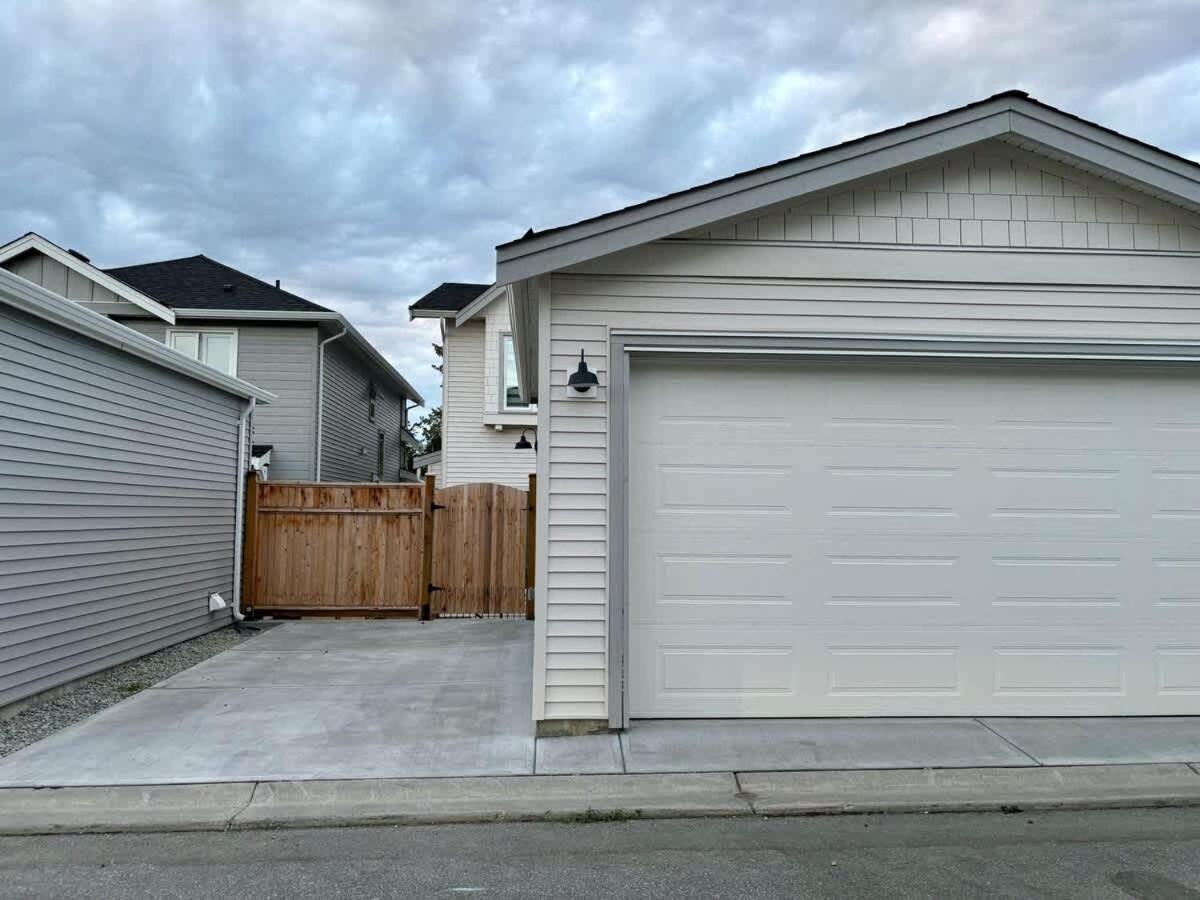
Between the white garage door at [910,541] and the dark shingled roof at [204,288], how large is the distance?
11.1m

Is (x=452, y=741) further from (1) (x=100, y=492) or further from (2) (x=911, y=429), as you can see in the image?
(1) (x=100, y=492)

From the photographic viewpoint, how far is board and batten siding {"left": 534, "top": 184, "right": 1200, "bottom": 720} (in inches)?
211

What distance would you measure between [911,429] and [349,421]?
1418 cm

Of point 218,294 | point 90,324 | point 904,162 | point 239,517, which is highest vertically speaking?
point 218,294

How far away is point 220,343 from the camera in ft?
48.8

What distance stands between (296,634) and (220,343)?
7419 millimetres

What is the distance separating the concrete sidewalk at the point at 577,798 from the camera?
4.18 meters

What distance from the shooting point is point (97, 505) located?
24.1ft

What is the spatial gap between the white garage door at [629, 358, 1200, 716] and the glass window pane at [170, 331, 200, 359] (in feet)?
38.8

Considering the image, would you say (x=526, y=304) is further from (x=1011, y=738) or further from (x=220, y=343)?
(x=220, y=343)

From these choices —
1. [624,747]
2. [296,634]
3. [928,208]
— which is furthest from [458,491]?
[928,208]

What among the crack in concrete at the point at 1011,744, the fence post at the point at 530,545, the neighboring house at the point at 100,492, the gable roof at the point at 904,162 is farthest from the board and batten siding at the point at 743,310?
the fence post at the point at 530,545

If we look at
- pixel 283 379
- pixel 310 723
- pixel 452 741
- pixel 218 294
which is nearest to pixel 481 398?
pixel 283 379

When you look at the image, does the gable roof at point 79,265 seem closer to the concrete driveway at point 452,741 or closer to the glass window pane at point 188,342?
the glass window pane at point 188,342
